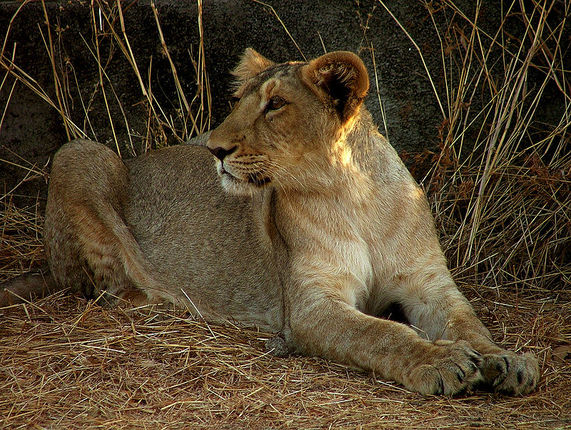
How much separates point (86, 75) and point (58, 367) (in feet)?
8.12

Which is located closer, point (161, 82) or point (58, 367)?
point (58, 367)

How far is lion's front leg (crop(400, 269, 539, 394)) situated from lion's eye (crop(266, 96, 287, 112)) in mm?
1010

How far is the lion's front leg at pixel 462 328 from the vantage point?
3.01 metres

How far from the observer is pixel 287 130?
357 cm

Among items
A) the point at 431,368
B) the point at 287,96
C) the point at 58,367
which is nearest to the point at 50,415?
the point at 58,367

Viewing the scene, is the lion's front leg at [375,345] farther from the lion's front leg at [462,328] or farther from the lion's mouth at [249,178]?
the lion's mouth at [249,178]

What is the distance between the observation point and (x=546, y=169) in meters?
4.79

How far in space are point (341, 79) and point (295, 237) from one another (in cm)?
77

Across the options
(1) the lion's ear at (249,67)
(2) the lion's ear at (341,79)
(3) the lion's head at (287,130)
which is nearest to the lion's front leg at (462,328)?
(3) the lion's head at (287,130)

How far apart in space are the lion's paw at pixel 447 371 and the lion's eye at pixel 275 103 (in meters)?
1.26

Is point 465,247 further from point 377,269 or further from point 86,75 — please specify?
point 86,75

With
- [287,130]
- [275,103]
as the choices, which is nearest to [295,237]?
[287,130]

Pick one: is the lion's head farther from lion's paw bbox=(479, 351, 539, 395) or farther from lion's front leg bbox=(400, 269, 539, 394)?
lion's paw bbox=(479, 351, 539, 395)

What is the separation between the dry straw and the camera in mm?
2930
